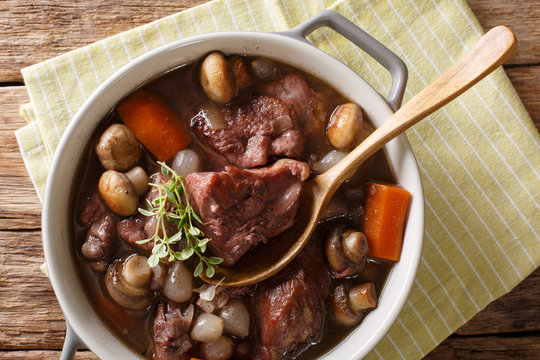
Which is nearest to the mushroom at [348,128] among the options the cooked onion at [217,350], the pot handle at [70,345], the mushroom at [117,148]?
the mushroom at [117,148]

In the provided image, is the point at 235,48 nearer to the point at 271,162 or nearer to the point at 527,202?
the point at 271,162

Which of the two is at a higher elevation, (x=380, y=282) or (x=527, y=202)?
(x=380, y=282)

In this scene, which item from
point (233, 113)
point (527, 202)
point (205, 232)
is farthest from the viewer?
point (527, 202)

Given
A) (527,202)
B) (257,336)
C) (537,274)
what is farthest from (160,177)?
(537,274)

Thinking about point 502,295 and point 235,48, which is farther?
point 502,295

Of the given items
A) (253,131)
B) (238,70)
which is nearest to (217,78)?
(238,70)

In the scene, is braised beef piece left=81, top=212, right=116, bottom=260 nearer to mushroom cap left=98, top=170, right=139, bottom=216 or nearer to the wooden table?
mushroom cap left=98, top=170, right=139, bottom=216

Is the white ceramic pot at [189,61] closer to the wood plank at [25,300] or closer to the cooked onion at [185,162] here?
the cooked onion at [185,162]
